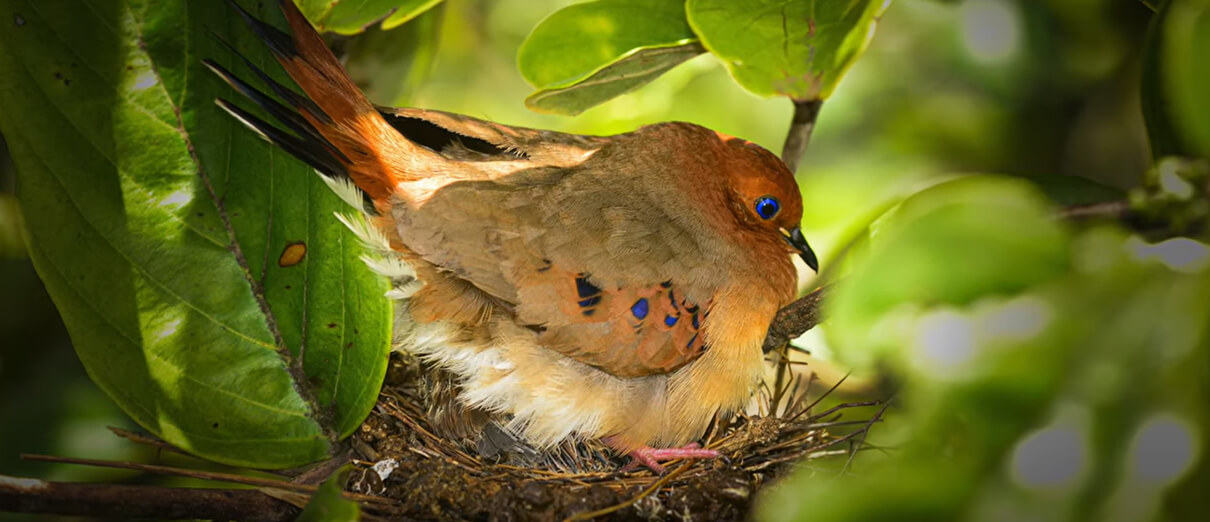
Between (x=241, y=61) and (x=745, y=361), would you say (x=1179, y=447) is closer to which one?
(x=745, y=361)

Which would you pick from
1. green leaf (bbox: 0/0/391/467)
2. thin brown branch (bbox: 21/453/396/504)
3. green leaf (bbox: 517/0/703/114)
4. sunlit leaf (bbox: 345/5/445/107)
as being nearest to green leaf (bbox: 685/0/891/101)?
green leaf (bbox: 517/0/703/114)

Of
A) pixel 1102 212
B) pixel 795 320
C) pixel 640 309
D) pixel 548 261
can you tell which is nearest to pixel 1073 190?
pixel 1102 212

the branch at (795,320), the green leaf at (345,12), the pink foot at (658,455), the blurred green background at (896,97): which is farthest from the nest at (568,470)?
the green leaf at (345,12)

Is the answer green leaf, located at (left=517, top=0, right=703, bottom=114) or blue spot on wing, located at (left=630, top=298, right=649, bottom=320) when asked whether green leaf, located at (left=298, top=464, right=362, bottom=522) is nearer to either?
blue spot on wing, located at (left=630, top=298, right=649, bottom=320)

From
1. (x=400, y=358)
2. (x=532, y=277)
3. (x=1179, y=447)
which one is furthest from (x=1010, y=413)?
(x=400, y=358)

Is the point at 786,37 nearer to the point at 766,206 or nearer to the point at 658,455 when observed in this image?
the point at 766,206
